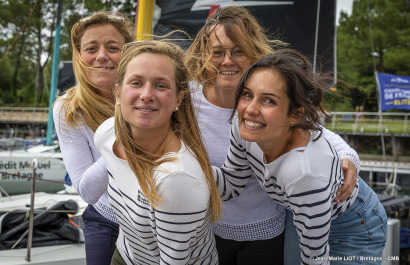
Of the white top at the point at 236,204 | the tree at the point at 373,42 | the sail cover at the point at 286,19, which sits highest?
the tree at the point at 373,42

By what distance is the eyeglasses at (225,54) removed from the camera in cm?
219

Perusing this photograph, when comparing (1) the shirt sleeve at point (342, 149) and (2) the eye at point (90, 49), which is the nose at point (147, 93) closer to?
(2) the eye at point (90, 49)

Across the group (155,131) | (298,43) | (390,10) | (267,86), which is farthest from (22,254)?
(390,10)

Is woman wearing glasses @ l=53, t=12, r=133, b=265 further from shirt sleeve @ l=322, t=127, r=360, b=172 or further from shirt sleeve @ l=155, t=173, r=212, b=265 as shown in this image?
shirt sleeve @ l=322, t=127, r=360, b=172

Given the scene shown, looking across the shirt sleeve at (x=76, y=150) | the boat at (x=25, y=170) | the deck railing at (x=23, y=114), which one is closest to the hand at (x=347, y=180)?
the shirt sleeve at (x=76, y=150)

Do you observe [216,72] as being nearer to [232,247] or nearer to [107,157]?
[107,157]

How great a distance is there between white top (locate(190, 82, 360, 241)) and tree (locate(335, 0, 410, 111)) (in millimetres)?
27750

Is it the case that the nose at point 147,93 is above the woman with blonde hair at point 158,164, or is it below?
above

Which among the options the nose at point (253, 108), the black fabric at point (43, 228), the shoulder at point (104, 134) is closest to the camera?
the nose at point (253, 108)

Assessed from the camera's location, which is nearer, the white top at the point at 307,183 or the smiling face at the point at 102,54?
the white top at the point at 307,183

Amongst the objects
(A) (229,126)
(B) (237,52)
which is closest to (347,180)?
(A) (229,126)

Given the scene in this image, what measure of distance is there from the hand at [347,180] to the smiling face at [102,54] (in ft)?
4.69

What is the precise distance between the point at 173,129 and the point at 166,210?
0.46 metres

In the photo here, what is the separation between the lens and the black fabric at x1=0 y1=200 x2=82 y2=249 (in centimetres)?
395
